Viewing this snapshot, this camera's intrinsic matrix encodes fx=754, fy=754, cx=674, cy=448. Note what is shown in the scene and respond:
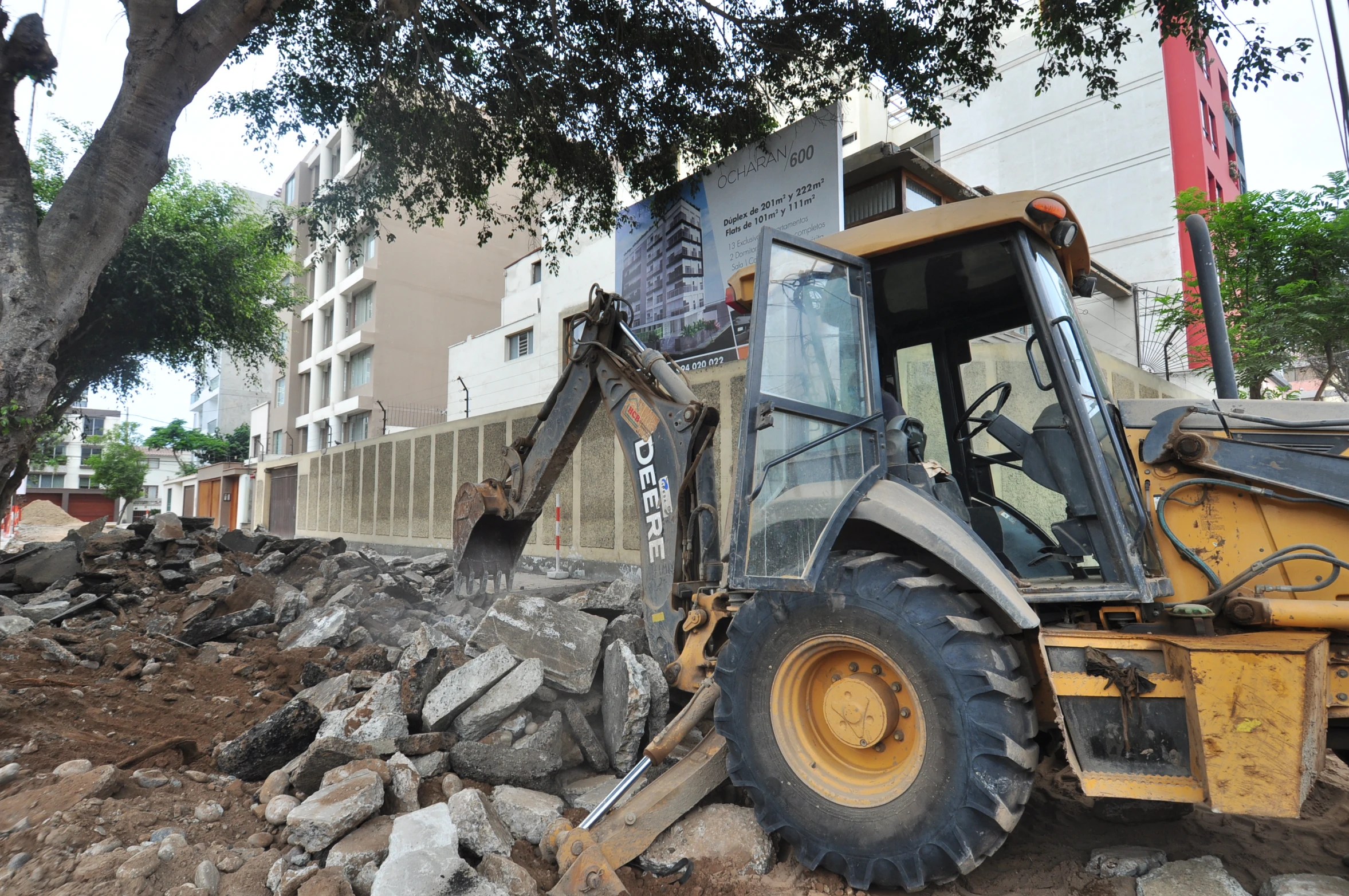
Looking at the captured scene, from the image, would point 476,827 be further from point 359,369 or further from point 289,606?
point 359,369

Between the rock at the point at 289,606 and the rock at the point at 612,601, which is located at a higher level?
the rock at the point at 612,601

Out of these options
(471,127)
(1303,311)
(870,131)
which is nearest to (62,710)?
(471,127)

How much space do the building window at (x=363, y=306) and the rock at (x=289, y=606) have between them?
23783 mm

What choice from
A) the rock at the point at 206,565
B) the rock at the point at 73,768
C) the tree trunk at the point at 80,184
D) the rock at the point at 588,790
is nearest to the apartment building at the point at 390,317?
the rock at the point at 206,565

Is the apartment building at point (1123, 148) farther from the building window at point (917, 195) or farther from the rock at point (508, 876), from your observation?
the rock at point (508, 876)

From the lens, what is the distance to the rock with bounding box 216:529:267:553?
31.6 ft

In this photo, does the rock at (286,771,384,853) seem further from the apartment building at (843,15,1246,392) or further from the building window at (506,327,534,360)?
the building window at (506,327,534,360)

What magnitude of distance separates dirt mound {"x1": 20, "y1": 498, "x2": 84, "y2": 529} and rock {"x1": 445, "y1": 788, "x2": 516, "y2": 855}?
106 feet

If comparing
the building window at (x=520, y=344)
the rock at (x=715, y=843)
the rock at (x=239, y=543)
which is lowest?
the rock at (x=715, y=843)

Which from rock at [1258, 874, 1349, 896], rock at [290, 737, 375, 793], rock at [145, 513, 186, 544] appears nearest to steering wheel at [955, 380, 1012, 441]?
rock at [1258, 874, 1349, 896]

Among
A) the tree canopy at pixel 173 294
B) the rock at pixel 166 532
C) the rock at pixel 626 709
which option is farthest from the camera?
the tree canopy at pixel 173 294

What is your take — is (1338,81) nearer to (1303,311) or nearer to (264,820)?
(264,820)

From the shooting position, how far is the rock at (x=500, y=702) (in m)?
3.59

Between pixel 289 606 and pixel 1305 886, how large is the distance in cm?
658
